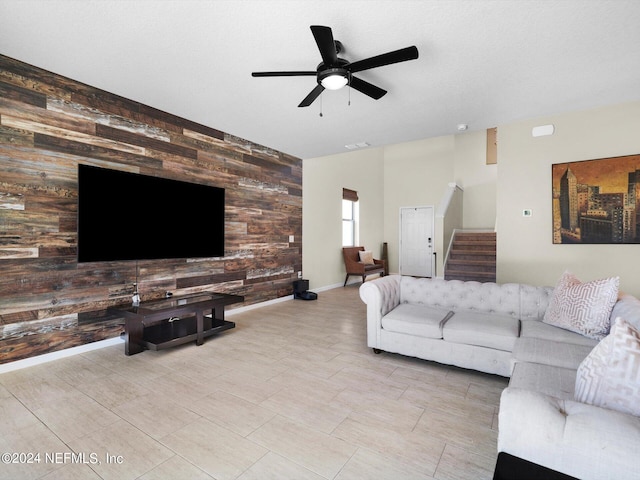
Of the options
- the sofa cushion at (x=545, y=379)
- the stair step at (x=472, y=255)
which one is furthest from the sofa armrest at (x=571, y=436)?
the stair step at (x=472, y=255)

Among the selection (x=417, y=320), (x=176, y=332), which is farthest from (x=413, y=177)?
(x=176, y=332)

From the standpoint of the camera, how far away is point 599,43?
104 inches

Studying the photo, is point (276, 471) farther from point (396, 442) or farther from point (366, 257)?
point (366, 257)

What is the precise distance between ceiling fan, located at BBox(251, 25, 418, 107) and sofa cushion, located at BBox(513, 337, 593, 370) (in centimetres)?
227

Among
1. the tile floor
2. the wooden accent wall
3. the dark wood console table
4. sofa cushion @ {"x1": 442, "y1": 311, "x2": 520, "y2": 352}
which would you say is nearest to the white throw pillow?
the wooden accent wall

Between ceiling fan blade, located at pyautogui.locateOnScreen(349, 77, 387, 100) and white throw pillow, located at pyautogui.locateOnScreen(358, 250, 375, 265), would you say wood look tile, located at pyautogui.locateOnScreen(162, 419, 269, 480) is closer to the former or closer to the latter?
ceiling fan blade, located at pyautogui.locateOnScreen(349, 77, 387, 100)

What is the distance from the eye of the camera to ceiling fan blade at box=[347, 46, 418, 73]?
2.26 metres

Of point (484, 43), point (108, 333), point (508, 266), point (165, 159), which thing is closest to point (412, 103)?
point (484, 43)

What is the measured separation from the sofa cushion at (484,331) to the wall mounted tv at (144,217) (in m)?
3.13

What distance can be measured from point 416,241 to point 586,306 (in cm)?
662

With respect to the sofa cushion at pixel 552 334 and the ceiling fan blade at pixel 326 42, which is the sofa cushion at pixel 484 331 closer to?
the sofa cushion at pixel 552 334

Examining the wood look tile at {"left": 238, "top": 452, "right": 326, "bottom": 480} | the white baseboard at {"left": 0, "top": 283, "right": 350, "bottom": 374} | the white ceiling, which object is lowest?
the wood look tile at {"left": 238, "top": 452, "right": 326, "bottom": 480}

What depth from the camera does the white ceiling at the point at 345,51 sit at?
2.28 meters

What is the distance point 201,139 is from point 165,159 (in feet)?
2.16
